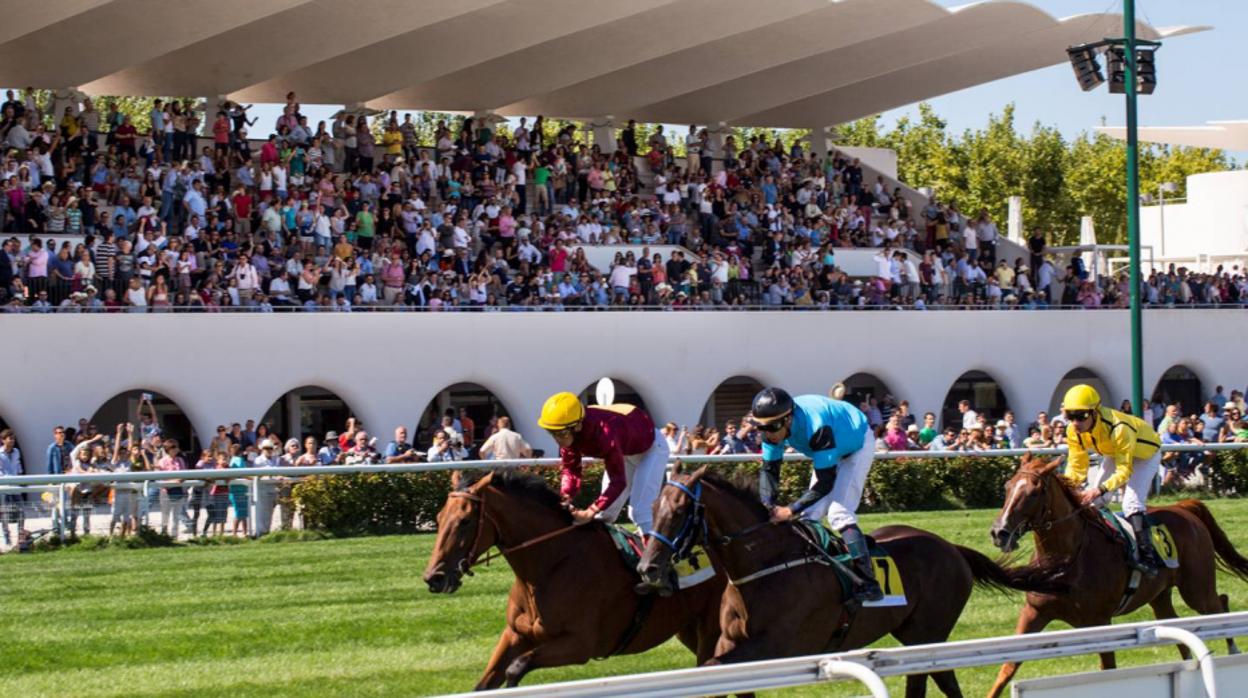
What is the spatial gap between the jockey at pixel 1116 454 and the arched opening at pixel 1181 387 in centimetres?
2178

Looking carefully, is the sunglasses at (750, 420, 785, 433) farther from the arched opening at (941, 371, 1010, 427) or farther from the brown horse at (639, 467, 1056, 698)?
the arched opening at (941, 371, 1010, 427)

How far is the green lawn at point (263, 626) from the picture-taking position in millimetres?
9078

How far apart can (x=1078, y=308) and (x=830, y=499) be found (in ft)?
69.8

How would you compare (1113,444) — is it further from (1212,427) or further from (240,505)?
(1212,427)

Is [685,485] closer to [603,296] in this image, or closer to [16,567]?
[16,567]

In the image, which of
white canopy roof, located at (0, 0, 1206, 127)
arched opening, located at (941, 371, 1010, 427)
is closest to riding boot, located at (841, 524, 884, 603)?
white canopy roof, located at (0, 0, 1206, 127)

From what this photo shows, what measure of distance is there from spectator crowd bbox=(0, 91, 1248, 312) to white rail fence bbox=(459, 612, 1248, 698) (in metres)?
15.5

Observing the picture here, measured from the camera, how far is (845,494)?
26.7 feet

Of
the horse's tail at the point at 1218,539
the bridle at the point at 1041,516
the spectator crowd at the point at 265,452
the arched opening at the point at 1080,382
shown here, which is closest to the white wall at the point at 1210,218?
the arched opening at the point at 1080,382

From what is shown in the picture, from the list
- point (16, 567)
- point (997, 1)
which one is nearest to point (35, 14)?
point (16, 567)

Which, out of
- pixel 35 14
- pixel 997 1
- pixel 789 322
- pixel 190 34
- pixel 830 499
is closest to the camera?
pixel 830 499

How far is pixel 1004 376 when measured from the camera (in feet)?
90.0

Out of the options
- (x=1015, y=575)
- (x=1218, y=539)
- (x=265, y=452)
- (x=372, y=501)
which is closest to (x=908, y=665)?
(x=1015, y=575)

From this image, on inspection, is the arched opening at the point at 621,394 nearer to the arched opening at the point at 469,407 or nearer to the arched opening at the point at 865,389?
the arched opening at the point at 469,407
